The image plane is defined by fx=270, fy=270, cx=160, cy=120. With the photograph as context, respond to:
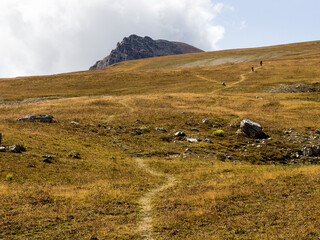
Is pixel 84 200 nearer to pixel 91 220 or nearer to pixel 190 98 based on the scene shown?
pixel 91 220

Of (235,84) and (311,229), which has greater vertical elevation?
(235,84)

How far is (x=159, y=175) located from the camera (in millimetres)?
22875

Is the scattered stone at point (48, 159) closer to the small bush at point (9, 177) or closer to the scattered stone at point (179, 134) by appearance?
the small bush at point (9, 177)

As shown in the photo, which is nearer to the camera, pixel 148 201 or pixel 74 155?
pixel 148 201

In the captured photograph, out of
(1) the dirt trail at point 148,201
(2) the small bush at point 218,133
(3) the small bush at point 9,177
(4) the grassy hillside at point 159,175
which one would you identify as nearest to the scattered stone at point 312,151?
(4) the grassy hillside at point 159,175

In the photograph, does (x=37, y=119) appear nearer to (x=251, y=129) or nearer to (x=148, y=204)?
(x=148, y=204)

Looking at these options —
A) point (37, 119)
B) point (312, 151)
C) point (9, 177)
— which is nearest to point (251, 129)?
point (312, 151)

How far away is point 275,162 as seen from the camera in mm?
28641

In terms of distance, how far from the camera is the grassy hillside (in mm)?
12391

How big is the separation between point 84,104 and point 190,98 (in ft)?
80.9

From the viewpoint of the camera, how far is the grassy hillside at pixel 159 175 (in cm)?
1239

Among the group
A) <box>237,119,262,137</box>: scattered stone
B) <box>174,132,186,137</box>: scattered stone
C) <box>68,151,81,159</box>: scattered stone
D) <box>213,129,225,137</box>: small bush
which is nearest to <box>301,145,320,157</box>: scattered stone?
<box>237,119,262,137</box>: scattered stone

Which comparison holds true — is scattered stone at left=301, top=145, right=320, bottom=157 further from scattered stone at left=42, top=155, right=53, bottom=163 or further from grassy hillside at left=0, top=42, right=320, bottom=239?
scattered stone at left=42, top=155, right=53, bottom=163

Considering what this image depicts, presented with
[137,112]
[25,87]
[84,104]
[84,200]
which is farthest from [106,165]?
[25,87]
